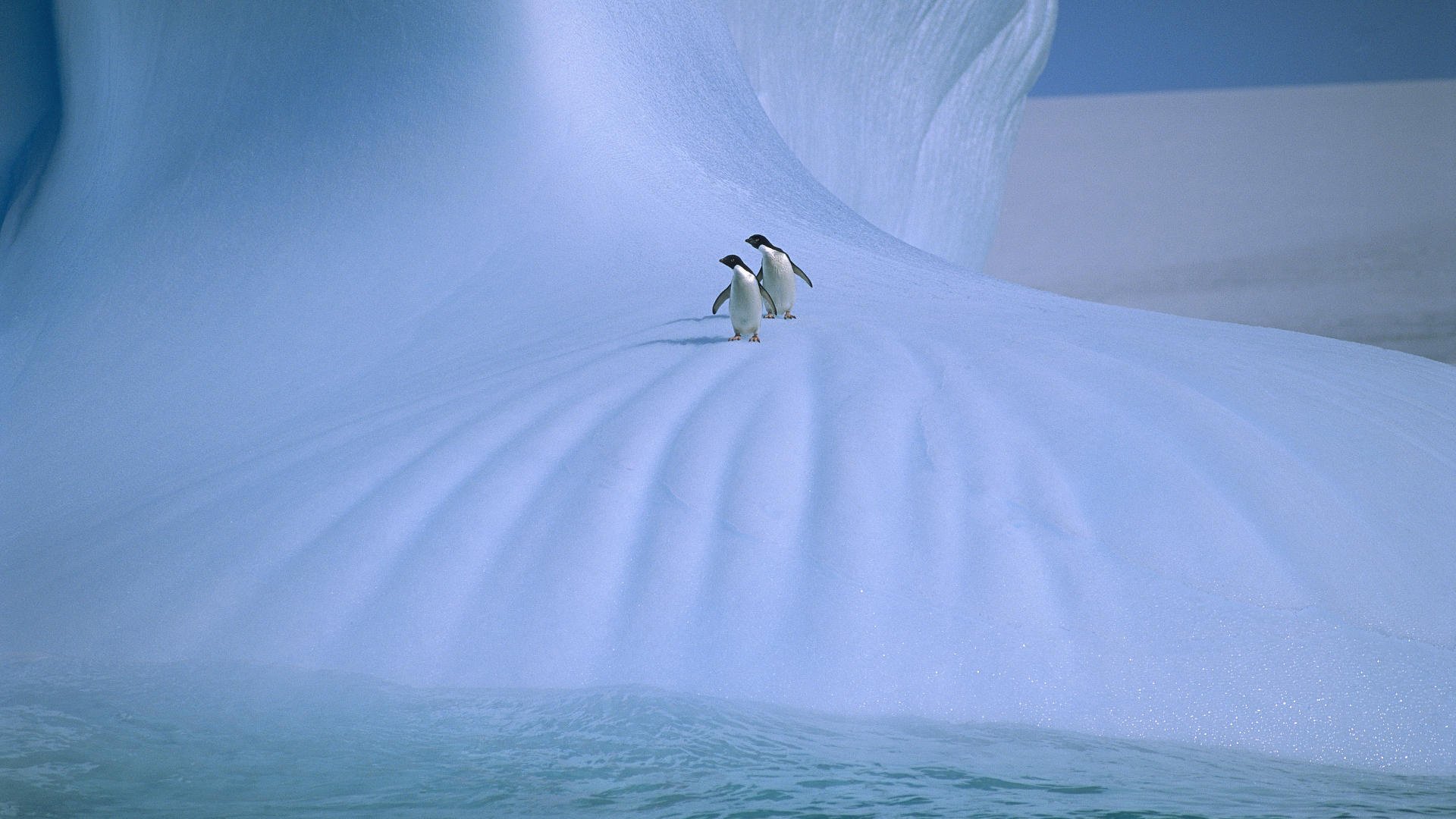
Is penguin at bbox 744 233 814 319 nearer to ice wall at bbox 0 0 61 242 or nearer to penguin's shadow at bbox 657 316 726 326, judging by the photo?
penguin's shadow at bbox 657 316 726 326

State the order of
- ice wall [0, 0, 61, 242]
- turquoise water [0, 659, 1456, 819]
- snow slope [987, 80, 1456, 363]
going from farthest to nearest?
snow slope [987, 80, 1456, 363] → ice wall [0, 0, 61, 242] → turquoise water [0, 659, 1456, 819]

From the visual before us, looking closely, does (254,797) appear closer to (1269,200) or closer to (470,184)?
(470,184)

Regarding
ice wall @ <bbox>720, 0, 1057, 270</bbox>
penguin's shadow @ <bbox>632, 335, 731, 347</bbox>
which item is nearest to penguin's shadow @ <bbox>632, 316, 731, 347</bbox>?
penguin's shadow @ <bbox>632, 335, 731, 347</bbox>

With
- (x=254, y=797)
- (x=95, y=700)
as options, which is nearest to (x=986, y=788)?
(x=254, y=797)

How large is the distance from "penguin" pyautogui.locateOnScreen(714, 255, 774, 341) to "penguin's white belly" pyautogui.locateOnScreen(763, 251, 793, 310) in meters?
0.11

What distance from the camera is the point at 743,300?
2799mm

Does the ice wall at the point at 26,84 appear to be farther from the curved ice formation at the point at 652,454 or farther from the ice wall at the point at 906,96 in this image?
the ice wall at the point at 906,96

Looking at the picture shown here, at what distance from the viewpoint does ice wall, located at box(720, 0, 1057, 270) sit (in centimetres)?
604

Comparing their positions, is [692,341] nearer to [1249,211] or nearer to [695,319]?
[695,319]

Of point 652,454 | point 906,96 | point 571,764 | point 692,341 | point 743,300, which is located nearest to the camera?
point 571,764

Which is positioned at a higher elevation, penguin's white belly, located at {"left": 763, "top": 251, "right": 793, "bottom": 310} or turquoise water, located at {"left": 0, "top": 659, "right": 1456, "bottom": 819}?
penguin's white belly, located at {"left": 763, "top": 251, "right": 793, "bottom": 310}

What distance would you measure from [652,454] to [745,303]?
1.89 feet

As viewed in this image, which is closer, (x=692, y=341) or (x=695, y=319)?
(x=692, y=341)

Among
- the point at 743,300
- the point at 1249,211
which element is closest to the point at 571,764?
the point at 743,300
